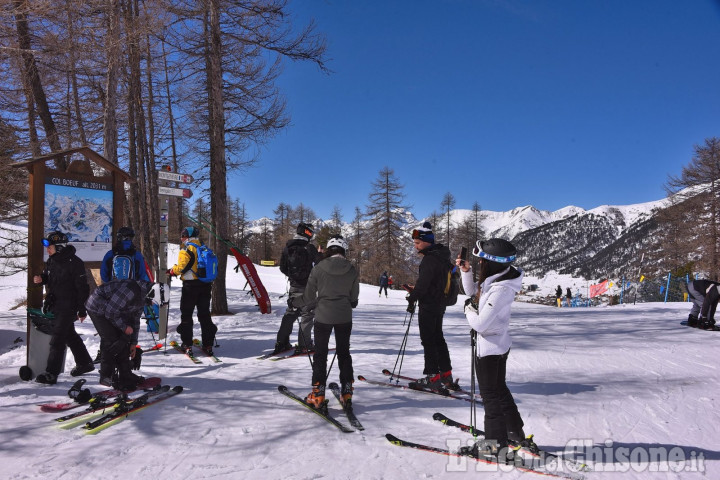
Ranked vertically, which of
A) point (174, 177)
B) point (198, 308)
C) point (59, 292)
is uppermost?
point (174, 177)

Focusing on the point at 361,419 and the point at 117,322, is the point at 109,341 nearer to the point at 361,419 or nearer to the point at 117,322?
the point at 117,322

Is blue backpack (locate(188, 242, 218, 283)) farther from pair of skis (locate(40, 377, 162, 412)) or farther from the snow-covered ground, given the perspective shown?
pair of skis (locate(40, 377, 162, 412))

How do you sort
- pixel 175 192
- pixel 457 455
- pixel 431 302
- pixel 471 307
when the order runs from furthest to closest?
pixel 175 192, pixel 431 302, pixel 471 307, pixel 457 455

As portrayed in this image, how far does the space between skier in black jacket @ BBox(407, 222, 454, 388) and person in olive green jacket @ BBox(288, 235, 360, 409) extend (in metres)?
0.89

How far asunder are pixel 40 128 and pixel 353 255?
40.7 meters

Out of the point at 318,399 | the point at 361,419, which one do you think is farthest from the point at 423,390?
the point at 318,399

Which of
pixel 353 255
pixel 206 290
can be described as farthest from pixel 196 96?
pixel 353 255

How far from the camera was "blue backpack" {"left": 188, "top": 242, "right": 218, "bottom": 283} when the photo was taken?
6.44m

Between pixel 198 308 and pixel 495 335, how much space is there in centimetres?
→ 512

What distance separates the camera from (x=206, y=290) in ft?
21.8

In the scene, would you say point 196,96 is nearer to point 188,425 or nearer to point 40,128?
point 40,128

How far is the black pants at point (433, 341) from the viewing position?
488 centimetres

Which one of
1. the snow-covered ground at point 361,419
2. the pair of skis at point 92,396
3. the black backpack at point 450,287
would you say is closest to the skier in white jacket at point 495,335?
the snow-covered ground at point 361,419

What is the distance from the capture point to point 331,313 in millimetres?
4332
